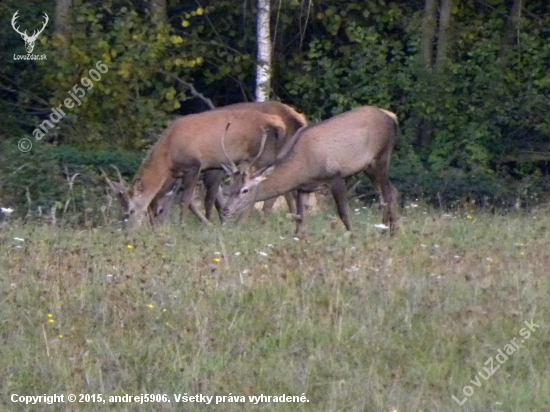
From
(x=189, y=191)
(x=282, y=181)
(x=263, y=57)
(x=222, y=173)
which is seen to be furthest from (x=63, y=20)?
(x=282, y=181)

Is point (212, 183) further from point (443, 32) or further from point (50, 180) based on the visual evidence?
point (443, 32)

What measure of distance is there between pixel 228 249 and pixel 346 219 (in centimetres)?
193

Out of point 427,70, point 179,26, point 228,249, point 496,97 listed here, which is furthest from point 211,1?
point 228,249

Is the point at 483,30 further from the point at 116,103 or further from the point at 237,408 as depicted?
the point at 237,408

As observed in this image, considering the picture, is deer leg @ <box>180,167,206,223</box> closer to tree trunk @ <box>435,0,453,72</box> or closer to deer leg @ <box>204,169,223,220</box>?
deer leg @ <box>204,169,223,220</box>

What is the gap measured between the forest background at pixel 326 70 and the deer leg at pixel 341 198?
4.97m

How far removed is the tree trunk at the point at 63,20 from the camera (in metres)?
17.6

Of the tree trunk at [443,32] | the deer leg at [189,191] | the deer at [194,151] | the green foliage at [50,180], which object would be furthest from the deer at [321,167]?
the tree trunk at [443,32]

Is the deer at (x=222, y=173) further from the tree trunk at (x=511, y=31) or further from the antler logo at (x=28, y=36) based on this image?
the antler logo at (x=28, y=36)

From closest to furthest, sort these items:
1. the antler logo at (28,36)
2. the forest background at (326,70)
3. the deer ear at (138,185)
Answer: the deer ear at (138,185) → the forest background at (326,70) → the antler logo at (28,36)

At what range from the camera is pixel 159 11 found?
18.0m

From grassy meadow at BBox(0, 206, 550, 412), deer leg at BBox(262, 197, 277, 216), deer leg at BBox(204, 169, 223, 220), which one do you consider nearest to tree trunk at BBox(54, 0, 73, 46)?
deer leg at BBox(204, 169, 223, 220)

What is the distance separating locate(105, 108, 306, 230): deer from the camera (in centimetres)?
1277

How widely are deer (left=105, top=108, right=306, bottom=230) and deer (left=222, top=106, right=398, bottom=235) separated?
1477 millimetres
